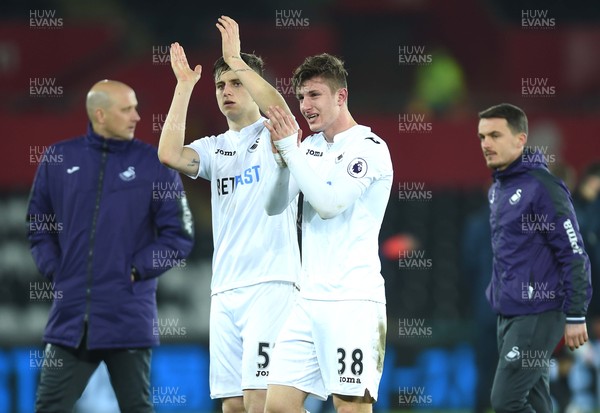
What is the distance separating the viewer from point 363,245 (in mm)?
5430

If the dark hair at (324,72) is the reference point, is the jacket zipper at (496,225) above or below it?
below

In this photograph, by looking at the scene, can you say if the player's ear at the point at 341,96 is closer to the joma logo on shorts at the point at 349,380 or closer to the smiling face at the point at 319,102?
the smiling face at the point at 319,102

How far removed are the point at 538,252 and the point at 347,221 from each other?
166cm

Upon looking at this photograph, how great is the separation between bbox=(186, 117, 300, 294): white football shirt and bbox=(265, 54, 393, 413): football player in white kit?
402 millimetres

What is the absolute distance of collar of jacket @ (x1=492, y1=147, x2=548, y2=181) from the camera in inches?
266

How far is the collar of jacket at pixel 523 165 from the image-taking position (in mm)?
6750

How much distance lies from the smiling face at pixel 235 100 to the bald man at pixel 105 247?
0.60 metres

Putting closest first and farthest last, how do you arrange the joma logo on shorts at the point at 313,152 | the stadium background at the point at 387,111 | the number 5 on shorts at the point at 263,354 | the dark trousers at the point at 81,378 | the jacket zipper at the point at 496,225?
1. the joma logo on shorts at the point at 313,152
2. the number 5 on shorts at the point at 263,354
3. the dark trousers at the point at 81,378
4. the jacket zipper at the point at 496,225
5. the stadium background at the point at 387,111

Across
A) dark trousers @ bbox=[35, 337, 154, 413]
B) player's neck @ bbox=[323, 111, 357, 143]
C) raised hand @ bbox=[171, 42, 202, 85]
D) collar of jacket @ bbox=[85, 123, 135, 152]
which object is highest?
raised hand @ bbox=[171, 42, 202, 85]

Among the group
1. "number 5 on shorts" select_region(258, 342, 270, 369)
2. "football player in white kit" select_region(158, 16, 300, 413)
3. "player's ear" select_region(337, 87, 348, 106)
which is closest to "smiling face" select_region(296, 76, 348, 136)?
"player's ear" select_region(337, 87, 348, 106)

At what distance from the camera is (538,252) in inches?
259

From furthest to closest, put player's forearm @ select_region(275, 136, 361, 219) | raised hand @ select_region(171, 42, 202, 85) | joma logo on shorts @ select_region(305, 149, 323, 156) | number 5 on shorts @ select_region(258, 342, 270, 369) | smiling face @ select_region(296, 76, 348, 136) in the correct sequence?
raised hand @ select_region(171, 42, 202, 85) → number 5 on shorts @ select_region(258, 342, 270, 369) → joma logo on shorts @ select_region(305, 149, 323, 156) → smiling face @ select_region(296, 76, 348, 136) → player's forearm @ select_region(275, 136, 361, 219)

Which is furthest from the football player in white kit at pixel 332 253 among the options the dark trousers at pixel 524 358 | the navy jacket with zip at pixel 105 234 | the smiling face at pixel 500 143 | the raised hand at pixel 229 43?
the smiling face at pixel 500 143

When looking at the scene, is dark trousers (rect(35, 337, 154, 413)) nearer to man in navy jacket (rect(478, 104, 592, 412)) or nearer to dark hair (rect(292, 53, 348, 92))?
dark hair (rect(292, 53, 348, 92))
